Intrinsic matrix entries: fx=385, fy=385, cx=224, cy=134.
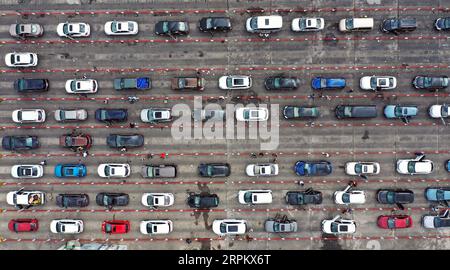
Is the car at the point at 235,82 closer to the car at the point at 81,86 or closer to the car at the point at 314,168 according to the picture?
the car at the point at 314,168

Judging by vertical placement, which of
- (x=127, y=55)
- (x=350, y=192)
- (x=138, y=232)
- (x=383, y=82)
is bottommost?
(x=138, y=232)

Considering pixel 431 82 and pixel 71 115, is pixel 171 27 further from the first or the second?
pixel 431 82

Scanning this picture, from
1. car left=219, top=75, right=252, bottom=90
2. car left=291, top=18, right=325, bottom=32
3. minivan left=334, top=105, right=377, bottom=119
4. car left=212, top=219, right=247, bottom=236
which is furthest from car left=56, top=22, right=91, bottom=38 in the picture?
minivan left=334, top=105, right=377, bottom=119

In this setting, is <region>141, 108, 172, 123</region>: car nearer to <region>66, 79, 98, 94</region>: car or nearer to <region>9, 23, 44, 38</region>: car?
<region>66, 79, 98, 94</region>: car

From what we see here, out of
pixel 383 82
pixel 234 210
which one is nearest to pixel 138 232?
pixel 234 210

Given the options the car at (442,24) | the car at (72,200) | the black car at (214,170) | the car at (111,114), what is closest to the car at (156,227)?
the black car at (214,170)
